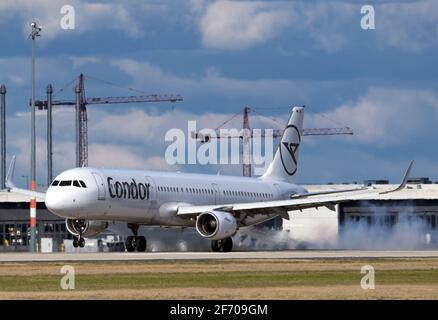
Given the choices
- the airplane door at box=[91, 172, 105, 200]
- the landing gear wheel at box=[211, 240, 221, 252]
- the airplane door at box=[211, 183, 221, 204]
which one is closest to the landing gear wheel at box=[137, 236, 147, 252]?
the landing gear wheel at box=[211, 240, 221, 252]

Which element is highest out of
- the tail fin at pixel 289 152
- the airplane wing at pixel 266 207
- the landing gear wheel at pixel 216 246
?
the tail fin at pixel 289 152

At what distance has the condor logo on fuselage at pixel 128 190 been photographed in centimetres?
7694

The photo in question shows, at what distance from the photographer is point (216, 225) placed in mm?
79375

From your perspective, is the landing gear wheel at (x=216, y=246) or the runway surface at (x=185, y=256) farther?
the landing gear wheel at (x=216, y=246)

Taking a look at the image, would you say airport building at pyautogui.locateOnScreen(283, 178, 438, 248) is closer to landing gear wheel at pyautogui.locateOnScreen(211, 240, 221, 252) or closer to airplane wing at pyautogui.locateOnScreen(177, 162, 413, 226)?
airplane wing at pyautogui.locateOnScreen(177, 162, 413, 226)

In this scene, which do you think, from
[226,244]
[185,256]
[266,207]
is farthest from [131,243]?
[185,256]

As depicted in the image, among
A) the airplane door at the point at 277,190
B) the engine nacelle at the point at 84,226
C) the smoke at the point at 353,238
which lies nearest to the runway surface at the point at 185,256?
the engine nacelle at the point at 84,226

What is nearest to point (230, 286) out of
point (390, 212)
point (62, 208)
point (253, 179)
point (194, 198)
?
point (62, 208)

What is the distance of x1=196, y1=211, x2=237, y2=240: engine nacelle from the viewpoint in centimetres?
7881

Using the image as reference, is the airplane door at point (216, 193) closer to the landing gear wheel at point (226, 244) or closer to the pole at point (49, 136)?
the landing gear wheel at point (226, 244)

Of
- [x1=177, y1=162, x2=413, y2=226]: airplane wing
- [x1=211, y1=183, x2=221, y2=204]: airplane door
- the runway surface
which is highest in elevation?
[x1=211, y1=183, x2=221, y2=204]: airplane door

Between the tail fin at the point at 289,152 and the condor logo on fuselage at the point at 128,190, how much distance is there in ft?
68.6
